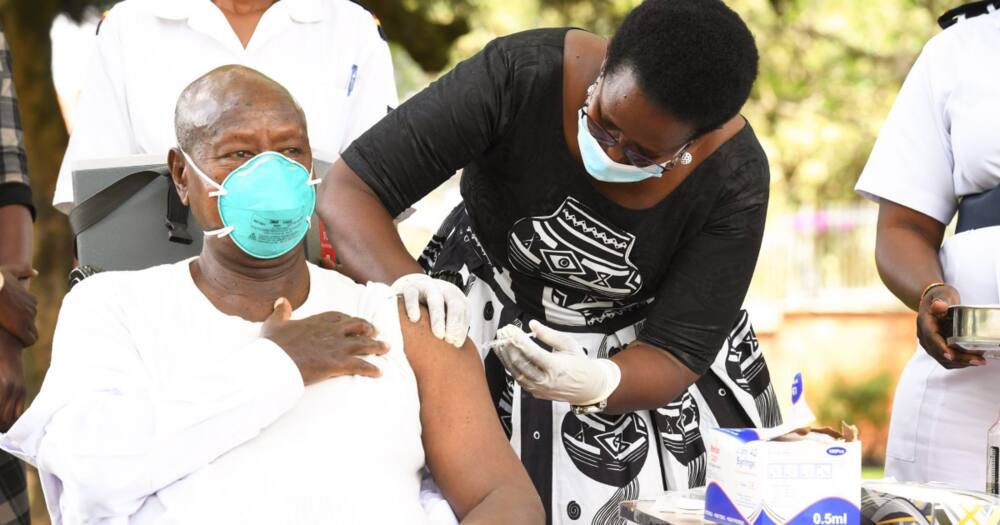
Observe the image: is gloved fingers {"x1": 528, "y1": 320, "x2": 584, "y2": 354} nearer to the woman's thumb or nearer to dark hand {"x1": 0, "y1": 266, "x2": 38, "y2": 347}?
the woman's thumb

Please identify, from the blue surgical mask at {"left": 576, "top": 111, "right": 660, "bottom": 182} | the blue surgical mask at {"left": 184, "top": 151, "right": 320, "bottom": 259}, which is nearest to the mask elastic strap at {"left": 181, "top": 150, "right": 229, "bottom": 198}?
the blue surgical mask at {"left": 184, "top": 151, "right": 320, "bottom": 259}

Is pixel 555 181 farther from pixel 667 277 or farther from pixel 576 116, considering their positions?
pixel 667 277

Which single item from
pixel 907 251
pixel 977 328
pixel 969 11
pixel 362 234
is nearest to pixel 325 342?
pixel 362 234

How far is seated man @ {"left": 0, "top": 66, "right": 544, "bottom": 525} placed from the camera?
2.15 metres

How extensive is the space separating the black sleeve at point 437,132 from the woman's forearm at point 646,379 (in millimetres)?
564

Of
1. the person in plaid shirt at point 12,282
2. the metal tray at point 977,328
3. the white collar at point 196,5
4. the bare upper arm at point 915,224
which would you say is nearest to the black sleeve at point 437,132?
the white collar at point 196,5

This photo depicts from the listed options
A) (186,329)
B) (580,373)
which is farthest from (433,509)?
(186,329)

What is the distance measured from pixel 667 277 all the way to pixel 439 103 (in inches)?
25.8

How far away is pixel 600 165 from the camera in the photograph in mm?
2531

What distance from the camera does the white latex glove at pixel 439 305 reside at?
244 centimetres

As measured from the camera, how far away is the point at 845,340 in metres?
11.0

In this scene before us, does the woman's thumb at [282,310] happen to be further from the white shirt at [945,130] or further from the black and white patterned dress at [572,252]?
the white shirt at [945,130]

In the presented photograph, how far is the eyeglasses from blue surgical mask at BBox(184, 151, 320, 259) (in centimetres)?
59

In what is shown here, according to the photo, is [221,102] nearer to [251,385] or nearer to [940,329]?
[251,385]
